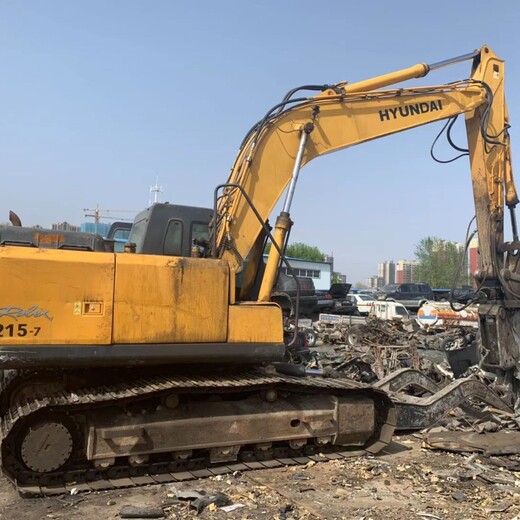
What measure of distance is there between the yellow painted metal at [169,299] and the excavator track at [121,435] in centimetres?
49

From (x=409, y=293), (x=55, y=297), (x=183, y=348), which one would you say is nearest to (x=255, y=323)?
(x=183, y=348)

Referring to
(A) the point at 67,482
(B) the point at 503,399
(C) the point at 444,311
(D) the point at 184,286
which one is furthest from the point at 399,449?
(C) the point at 444,311

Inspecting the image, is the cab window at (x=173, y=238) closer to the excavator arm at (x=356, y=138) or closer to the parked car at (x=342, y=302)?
the excavator arm at (x=356, y=138)

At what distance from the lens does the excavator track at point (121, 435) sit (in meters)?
4.98

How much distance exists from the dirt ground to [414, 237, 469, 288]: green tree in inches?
2251

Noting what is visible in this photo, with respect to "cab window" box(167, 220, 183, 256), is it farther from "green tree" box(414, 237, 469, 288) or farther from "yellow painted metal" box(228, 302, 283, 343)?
"green tree" box(414, 237, 469, 288)

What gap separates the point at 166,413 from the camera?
5.43 meters

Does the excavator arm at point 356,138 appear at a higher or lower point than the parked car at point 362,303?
higher

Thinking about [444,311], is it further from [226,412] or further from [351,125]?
[226,412]

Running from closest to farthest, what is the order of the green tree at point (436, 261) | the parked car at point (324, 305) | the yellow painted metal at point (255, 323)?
the yellow painted metal at point (255, 323) < the parked car at point (324, 305) < the green tree at point (436, 261)

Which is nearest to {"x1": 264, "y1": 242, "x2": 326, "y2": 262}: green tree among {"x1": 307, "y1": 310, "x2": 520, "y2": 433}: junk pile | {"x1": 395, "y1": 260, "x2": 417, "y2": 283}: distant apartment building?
{"x1": 395, "y1": 260, "x2": 417, "y2": 283}: distant apartment building

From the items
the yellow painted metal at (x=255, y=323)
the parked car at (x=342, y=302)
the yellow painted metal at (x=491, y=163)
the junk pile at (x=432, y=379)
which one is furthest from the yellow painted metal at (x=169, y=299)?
the parked car at (x=342, y=302)

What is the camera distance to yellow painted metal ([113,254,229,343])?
16.8ft

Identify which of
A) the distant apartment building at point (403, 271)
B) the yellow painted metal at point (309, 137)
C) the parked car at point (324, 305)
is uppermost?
the distant apartment building at point (403, 271)
